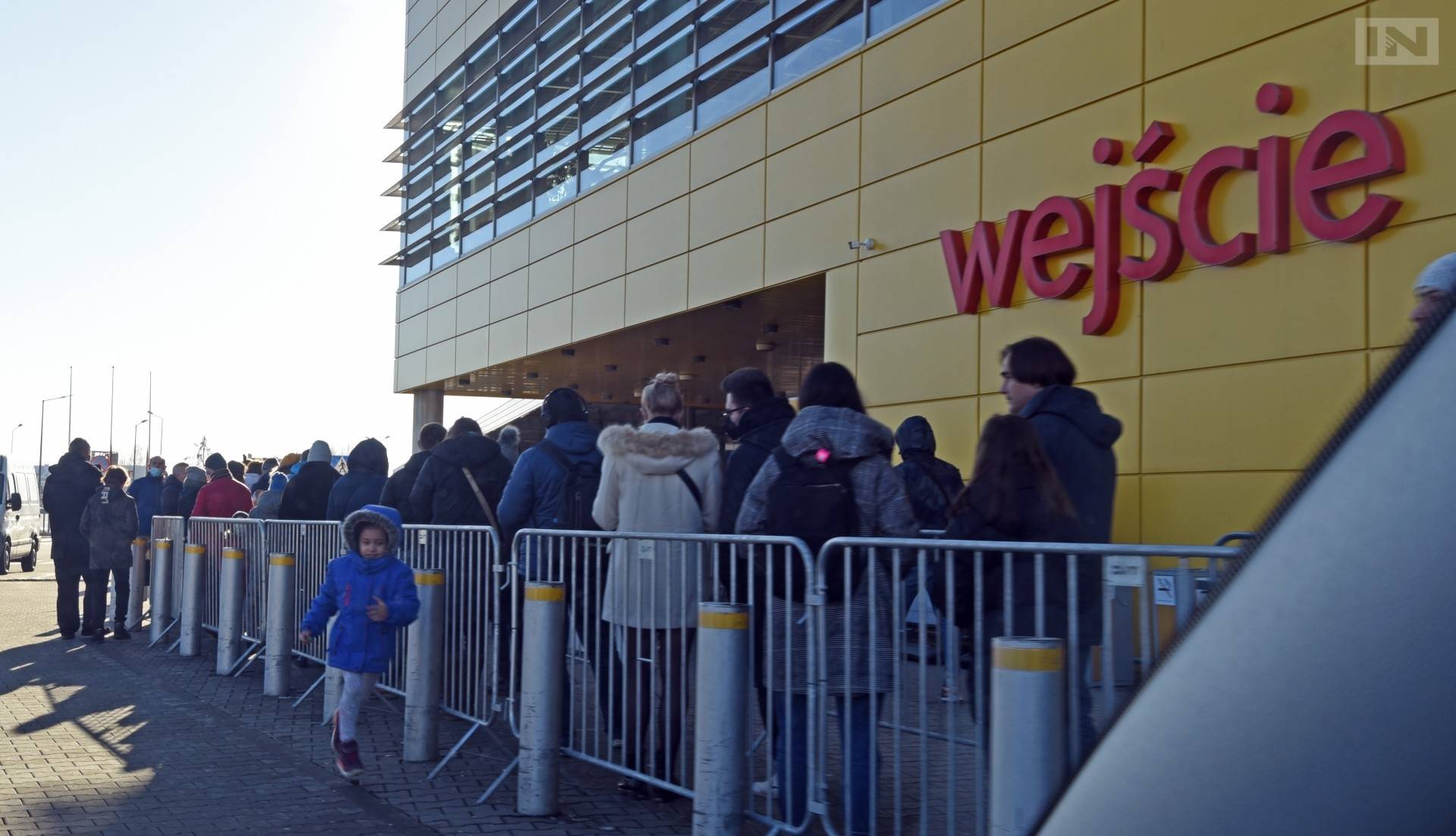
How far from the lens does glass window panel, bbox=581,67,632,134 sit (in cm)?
1928

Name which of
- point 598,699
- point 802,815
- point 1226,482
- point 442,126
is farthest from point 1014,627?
point 442,126

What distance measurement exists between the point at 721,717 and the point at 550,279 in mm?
17227

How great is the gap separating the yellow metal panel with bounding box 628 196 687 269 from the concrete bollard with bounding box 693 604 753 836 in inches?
505

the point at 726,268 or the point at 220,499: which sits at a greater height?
the point at 726,268

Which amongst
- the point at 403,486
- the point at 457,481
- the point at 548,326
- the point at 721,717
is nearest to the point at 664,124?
the point at 548,326

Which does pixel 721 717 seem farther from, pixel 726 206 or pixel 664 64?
pixel 664 64

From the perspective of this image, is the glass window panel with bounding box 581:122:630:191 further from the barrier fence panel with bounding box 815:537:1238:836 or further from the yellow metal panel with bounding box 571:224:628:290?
the barrier fence panel with bounding box 815:537:1238:836

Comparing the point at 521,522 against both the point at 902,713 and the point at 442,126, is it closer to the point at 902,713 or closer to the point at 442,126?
the point at 902,713

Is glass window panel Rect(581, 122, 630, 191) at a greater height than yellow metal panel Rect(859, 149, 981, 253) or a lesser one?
greater

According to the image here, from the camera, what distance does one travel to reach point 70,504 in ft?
42.0

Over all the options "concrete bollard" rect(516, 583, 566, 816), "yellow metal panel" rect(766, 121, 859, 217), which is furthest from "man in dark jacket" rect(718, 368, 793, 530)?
"yellow metal panel" rect(766, 121, 859, 217)

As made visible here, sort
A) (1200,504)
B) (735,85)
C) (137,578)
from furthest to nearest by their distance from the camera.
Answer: (735,85), (137,578), (1200,504)

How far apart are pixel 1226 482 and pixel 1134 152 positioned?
2666 mm

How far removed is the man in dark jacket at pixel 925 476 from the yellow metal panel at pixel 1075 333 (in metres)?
1.41
